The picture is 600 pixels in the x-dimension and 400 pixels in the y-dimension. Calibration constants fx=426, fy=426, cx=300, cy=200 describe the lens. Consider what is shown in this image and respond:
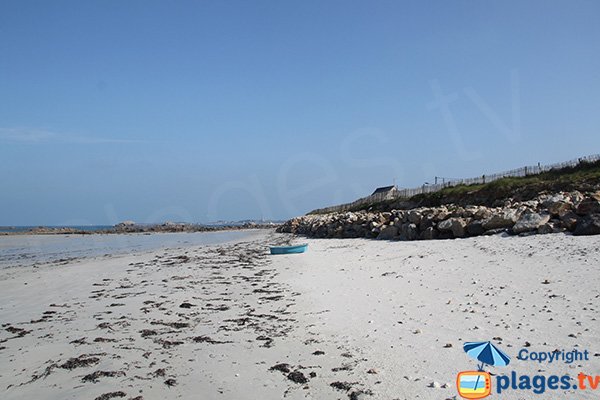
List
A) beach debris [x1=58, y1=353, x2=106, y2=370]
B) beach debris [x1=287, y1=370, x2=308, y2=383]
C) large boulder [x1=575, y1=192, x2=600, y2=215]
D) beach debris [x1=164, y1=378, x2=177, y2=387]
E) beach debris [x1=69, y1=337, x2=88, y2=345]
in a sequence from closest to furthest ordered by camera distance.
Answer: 1. beach debris [x1=287, y1=370, x2=308, y2=383]
2. beach debris [x1=164, y1=378, x2=177, y2=387]
3. beach debris [x1=58, y1=353, x2=106, y2=370]
4. beach debris [x1=69, y1=337, x2=88, y2=345]
5. large boulder [x1=575, y1=192, x2=600, y2=215]

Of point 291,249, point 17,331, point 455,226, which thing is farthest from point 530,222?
point 17,331

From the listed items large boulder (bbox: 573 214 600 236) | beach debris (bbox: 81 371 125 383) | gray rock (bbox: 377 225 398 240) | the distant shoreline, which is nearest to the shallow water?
gray rock (bbox: 377 225 398 240)

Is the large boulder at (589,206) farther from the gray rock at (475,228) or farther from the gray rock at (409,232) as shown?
the gray rock at (409,232)

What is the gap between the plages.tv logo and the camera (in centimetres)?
413

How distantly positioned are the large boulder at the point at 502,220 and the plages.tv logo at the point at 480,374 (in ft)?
33.2

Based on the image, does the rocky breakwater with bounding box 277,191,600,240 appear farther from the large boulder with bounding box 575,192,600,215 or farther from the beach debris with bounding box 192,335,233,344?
the beach debris with bounding box 192,335,233,344

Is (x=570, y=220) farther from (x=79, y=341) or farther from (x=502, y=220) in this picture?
(x=79, y=341)

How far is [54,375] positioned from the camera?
5.45 m

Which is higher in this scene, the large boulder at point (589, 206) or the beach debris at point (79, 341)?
the large boulder at point (589, 206)

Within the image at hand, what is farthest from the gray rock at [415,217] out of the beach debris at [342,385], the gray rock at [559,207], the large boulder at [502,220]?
the beach debris at [342,385]

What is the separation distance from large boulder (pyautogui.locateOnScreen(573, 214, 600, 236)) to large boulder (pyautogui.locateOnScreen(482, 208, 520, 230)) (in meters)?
2.25

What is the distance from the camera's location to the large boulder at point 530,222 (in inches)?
508

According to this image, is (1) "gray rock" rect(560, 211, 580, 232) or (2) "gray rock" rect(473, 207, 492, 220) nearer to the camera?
(1) "gray rock" rect(560, 211, 580, 232)

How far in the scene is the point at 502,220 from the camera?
564 inches
